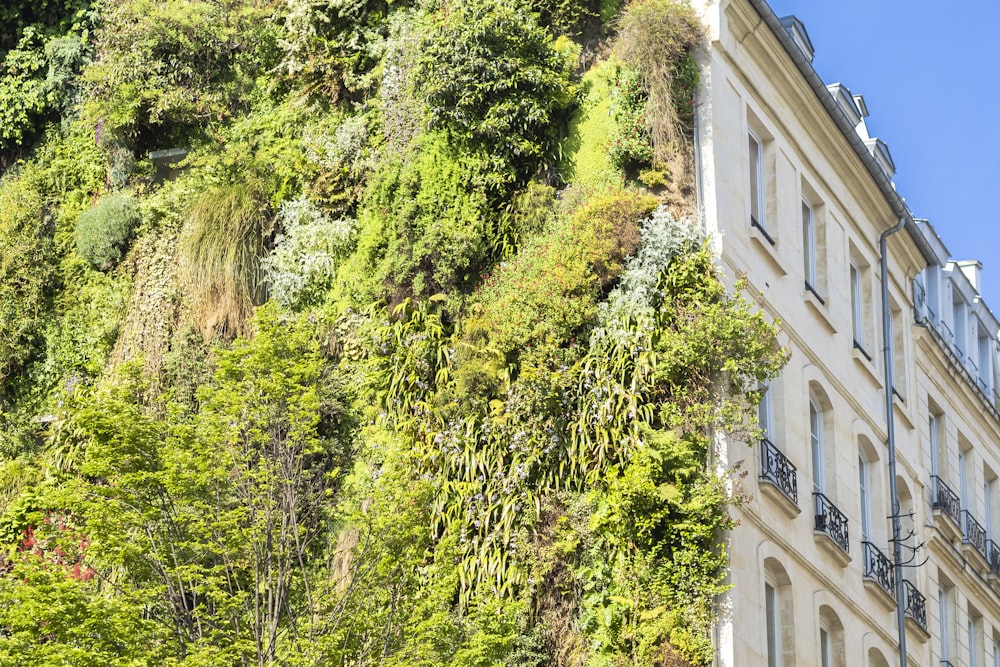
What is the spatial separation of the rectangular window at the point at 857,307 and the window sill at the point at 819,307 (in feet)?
5.57

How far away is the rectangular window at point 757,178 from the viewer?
23547mm

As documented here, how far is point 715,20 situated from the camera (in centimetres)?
2248

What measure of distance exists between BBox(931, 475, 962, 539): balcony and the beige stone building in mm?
51

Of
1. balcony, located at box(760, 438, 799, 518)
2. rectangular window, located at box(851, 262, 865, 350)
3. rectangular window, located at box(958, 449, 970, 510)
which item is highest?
rectangular window, located at box(851, 262, 865, 350)

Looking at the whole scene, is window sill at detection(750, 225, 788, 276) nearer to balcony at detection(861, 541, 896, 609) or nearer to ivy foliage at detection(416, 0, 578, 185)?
ivy foliage at detection(416, 0, 578, 185)

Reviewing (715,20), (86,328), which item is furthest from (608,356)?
(86,328)

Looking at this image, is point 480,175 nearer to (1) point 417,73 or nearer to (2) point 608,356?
(1) point 417,73

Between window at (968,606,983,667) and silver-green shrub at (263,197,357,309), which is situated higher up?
silver-green shrub at (263,197,357,309)

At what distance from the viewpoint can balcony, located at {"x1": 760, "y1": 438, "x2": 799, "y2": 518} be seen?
21.3m

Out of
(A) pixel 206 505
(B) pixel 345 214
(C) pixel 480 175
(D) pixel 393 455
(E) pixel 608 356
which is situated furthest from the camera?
(B) pixel 345 214

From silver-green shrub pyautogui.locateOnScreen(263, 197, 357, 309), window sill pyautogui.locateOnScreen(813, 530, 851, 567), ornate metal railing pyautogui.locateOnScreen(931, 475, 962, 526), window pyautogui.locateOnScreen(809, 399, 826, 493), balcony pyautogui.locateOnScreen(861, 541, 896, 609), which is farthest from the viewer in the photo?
ornate metal railing pyautogui.locateOnScreen(931, 475, 962, 526)

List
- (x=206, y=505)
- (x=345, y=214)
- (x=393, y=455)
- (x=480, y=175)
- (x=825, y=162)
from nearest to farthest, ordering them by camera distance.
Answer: (x=206, y=505) → (x=393, y=455) → (x=480, y=175) → (x=345, y=214) → (x=825, y=162)

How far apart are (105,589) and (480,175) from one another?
8008 mm

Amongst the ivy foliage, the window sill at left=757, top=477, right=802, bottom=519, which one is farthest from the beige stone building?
the ivy foliage
